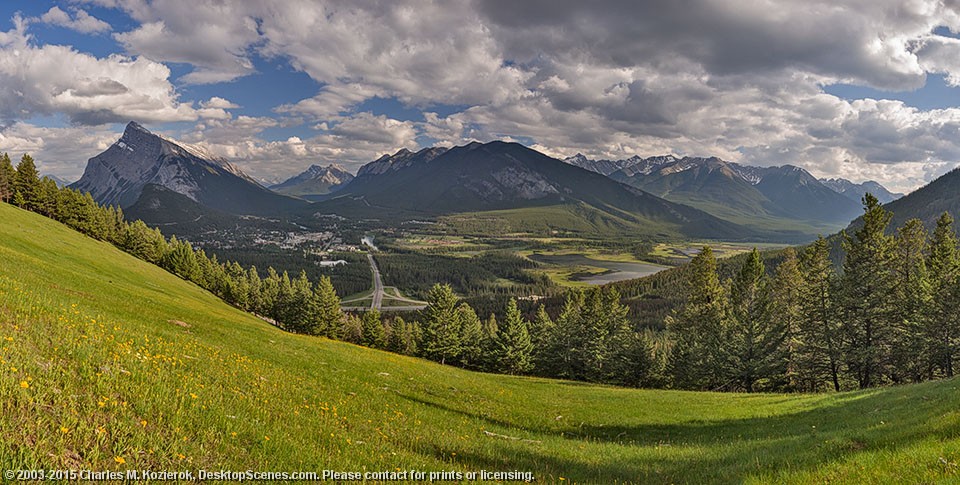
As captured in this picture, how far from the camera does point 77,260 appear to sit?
46531 millimetres

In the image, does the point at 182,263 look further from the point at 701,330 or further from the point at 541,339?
the point at 701,330

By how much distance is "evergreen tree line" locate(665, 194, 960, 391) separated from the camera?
39031mm

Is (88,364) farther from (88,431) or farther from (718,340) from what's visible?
(718,340)

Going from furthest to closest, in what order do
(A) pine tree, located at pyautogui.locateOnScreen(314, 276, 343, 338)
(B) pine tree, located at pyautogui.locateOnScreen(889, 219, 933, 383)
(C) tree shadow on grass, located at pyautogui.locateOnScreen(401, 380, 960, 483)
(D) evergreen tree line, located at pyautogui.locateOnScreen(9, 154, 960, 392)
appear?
(A) pine tree, located at pyautogui.locateOnScreen(314, 276, 343, 338) → (D) evergreen tree line, located at pyautogui.locateOnScreen(9, 154, 960, 392) → (B) pine tree, located at pyautogui.locateOnScreen(889, 219, 933, 383) → (C) tree shadow on grass, located at pyautogui.locateOnScreen(401, 380, 960, 483)

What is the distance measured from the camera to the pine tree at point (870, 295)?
1544 inches

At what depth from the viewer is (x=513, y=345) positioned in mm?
69688

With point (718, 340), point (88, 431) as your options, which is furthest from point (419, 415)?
point (718, 340)

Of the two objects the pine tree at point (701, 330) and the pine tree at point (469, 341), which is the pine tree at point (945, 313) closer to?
the pine tree at point (701, 330)

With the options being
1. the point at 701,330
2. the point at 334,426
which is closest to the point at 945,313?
the point at 701,330

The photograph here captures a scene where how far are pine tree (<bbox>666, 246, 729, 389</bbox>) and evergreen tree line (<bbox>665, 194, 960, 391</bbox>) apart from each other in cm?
16

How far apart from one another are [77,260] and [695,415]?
2494 inches

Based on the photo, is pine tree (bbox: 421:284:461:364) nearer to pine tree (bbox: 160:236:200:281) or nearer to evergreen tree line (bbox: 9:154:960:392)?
evergreen tree line (bbox: 9:154:960:392)

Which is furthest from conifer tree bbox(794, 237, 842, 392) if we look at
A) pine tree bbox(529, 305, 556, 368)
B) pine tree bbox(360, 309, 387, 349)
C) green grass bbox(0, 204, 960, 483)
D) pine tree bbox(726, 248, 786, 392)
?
pine tree bbox(360, 309, 387, 349)

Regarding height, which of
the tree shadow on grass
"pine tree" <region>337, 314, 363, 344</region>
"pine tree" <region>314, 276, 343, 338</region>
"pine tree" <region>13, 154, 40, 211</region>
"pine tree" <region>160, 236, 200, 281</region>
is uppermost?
"pine tree" <region>13, 154, 40, 211</region>
